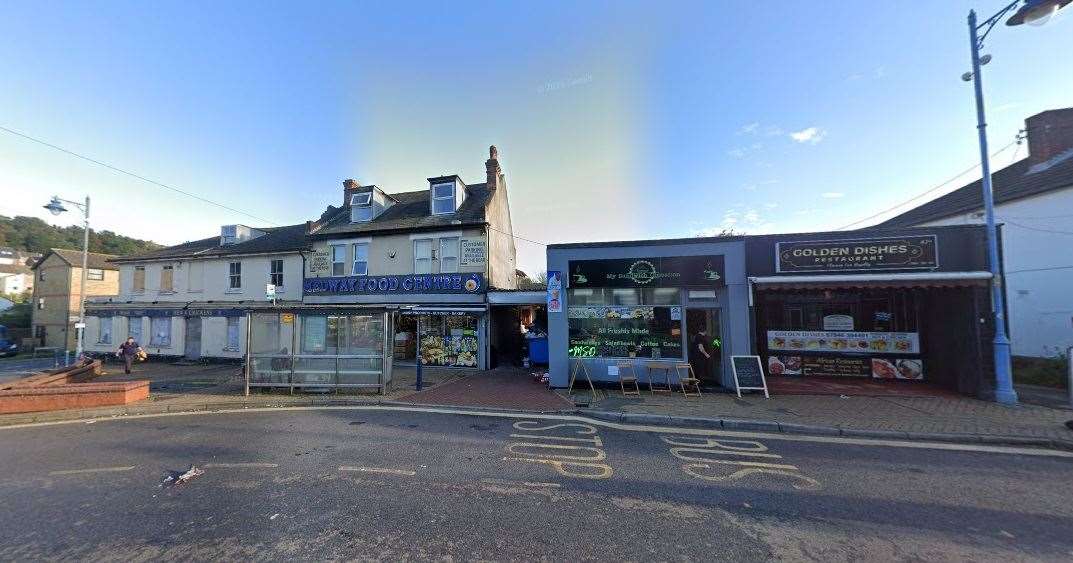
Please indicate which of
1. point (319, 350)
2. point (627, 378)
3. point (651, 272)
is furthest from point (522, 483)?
point (319, 350)

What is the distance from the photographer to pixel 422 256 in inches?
657

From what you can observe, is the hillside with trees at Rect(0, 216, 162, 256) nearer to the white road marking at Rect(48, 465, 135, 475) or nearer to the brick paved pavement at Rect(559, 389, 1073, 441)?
the white road marking at Rect(48, 465, 135, 475)

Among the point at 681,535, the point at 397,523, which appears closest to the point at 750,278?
the point at 681,535

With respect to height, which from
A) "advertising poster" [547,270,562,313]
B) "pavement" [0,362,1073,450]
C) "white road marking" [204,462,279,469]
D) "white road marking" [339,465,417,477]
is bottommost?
"pavement" [0,362,1073,450]

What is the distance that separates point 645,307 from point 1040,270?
15.1 metres

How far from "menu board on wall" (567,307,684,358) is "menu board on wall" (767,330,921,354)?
12.8 feet

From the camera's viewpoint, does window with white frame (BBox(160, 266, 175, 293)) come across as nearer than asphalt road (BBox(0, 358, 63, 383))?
No

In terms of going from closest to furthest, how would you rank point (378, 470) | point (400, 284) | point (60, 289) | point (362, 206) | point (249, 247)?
point (378, 470) → point (400, 284) → point (362, 206) → point (249, 247) → point (60, 289)

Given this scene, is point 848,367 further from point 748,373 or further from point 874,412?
point 748,373

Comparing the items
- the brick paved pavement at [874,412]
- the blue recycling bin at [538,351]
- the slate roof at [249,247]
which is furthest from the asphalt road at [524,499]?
the slate roof at [249,247]

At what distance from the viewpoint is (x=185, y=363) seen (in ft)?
59.7

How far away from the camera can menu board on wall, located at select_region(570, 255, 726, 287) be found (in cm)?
1058

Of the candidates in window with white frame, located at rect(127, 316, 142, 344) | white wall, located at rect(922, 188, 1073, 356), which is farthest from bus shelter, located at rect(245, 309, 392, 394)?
white wall, located at rect(922, 188, 1073, 356)

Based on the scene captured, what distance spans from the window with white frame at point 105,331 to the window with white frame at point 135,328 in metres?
1.43
